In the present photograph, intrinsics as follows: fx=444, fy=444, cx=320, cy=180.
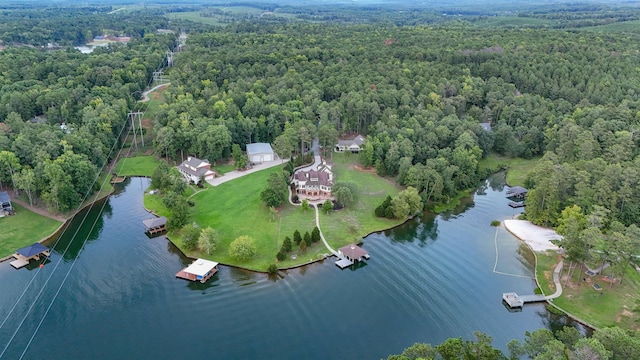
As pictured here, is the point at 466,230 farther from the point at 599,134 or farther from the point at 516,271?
the point at 599,134

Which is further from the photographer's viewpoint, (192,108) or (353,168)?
(192,108)

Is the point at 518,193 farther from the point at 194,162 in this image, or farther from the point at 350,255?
the point at 194,162

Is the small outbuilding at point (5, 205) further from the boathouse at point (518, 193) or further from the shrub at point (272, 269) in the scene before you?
the boathouse at point (518, 193)

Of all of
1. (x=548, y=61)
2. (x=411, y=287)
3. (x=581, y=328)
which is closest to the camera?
(x=581, y=328)

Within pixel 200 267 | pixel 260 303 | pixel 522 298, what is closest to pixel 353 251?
pixel 260 303

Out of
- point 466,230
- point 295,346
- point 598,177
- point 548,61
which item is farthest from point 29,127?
point 548,61

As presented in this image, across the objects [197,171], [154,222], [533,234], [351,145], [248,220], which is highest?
[197,171]
